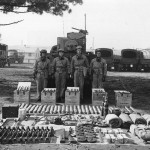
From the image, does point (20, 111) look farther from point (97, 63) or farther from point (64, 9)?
point (64, 9)

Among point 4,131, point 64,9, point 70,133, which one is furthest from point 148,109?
point 64,9

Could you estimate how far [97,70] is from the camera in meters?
9.01

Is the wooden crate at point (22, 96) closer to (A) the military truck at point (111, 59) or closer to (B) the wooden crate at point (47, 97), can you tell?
(B) the wooden crate at point (47, 97)

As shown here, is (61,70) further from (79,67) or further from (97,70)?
(97,70)

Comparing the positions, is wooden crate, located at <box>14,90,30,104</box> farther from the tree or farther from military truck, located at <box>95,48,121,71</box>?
military truck, located at <box>95,48,121,71</box>

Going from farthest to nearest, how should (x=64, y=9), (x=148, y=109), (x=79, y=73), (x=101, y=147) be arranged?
(x=64, y=9) < (x=79, y=73) < (x=148, y=109) < (x=101, y=147)

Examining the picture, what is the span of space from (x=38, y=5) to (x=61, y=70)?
4050 millimetres

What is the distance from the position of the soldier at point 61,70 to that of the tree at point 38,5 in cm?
361

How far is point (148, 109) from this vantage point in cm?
816

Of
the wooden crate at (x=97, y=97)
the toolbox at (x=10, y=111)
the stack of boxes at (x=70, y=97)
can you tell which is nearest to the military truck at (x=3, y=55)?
the stack of boxes at (x=70, y=97)

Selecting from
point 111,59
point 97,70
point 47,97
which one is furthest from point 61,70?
point 111,59

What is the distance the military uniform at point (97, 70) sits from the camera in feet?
29.5

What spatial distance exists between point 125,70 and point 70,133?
2572 centimetres

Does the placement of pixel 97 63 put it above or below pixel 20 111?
above
